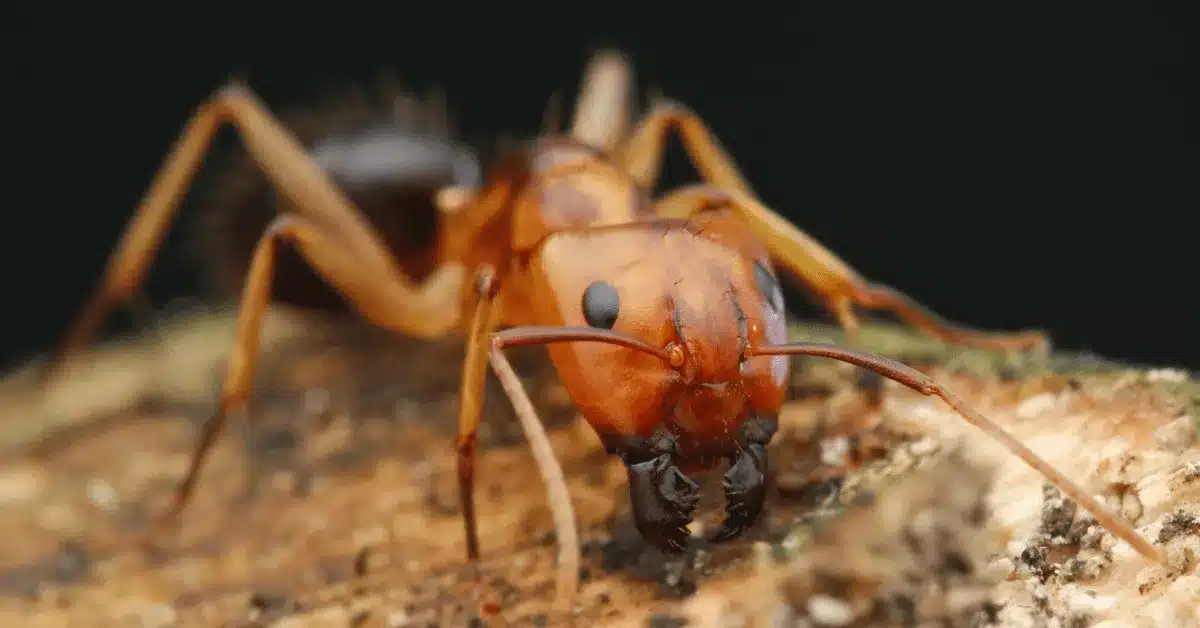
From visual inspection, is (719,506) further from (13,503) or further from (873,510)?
(13,503)

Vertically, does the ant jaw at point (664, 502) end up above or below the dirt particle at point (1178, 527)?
above

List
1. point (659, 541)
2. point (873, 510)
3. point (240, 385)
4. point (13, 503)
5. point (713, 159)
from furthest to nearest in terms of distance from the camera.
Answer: point (713, 159) < point (13, 503) < point (240, 385) < point (659, 541) < point (873, 510)

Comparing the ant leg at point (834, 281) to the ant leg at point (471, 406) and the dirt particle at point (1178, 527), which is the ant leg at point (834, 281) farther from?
the dirt particle at point (1178, 527)

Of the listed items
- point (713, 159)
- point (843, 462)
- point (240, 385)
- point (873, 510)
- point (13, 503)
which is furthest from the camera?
point (713, 159)

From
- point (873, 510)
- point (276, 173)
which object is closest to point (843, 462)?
point (873, 510)

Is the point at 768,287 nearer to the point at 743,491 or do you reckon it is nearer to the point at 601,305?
the point at 601,305

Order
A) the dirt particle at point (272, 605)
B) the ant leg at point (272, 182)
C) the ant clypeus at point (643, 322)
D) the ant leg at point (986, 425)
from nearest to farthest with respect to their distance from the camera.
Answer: the ant leg at point (986, 425)
the ant clypeus at point (643, 322)
the dirt particle at point (272, 605)
the ant leg at point (272, 182)

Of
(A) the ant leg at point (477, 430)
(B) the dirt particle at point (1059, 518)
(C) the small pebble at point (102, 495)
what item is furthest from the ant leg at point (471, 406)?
(C) the small pebble at point (102, 495)

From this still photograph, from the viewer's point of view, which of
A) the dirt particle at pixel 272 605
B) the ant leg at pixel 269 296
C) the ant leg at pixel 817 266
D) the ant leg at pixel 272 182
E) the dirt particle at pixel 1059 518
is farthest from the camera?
the ant leg at pixel 272 182
